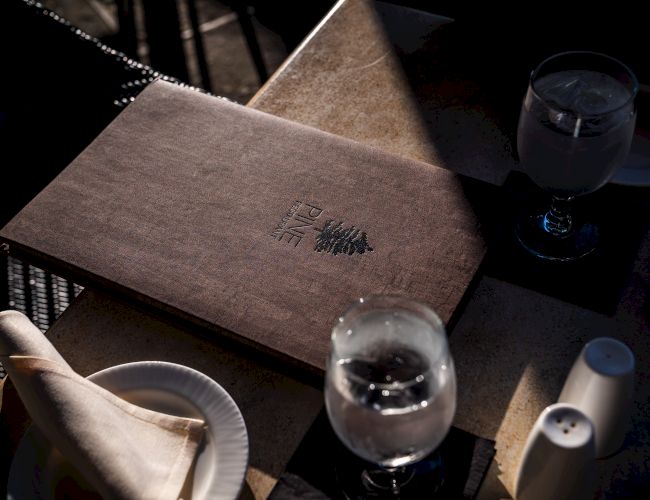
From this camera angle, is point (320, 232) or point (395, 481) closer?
point (395, 481)

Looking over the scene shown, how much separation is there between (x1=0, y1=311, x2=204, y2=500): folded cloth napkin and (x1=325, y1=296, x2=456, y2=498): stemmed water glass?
0.48 ft

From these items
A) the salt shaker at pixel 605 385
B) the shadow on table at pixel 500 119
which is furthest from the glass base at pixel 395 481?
the shadow on table at pixel 500 119

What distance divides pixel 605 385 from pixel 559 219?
258 millimetres

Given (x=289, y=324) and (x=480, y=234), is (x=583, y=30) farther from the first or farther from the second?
(x=289, y=324)

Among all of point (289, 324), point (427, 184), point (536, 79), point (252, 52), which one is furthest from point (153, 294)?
point (252, 52)

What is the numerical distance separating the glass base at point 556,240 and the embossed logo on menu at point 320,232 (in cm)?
17

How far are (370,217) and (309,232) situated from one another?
0.06 metres

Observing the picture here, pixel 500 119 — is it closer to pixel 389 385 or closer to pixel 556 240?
pixel 556 240

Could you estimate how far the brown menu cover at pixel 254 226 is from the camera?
725 mm

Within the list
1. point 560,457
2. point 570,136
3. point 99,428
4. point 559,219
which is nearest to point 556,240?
point 559,219

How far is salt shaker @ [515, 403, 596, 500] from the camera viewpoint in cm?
55

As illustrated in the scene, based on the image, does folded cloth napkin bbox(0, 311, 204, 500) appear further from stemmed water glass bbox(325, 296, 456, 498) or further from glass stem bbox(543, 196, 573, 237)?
glass stem bbox(543, 196, 573, 237)

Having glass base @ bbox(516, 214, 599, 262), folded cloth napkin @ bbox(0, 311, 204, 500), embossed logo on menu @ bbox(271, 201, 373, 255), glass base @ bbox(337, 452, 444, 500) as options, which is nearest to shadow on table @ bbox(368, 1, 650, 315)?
glass base @ bbox(516, 214, 599, 262)

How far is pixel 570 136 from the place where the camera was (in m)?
0.69
